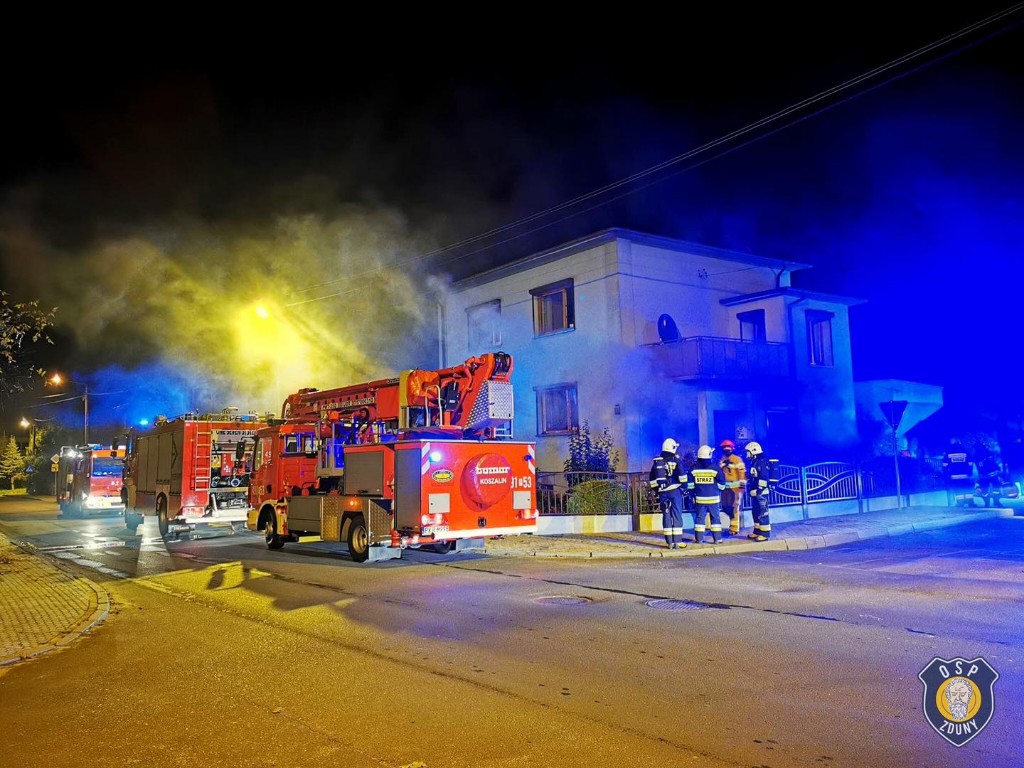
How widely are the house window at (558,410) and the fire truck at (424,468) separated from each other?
976 cm

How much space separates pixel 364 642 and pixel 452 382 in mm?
5795

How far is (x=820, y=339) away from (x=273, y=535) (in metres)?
19.8

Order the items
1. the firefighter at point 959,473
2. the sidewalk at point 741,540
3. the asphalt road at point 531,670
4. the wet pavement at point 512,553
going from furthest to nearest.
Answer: the firefighter at point 959,473, the sidewalk at point 741,540, the wet pavement at point 512,553, the asphalt road at point 531,670

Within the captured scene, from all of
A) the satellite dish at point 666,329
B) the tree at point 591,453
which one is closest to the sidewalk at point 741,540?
the tree at point 591,453

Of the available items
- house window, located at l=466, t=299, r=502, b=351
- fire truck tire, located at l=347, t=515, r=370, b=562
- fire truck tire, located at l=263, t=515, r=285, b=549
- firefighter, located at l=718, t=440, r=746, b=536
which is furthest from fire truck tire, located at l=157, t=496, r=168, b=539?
firefighter, located at l=718, t=440, r=746, b=536

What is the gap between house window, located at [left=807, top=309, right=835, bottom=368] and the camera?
998 inches

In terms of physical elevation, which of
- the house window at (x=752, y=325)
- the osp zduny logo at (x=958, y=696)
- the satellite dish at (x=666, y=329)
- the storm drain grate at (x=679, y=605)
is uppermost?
the house window at (x=752, y=325)

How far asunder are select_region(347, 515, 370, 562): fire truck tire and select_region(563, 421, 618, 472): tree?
8072 millimetres

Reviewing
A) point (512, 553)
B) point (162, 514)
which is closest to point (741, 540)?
point (512, 553)

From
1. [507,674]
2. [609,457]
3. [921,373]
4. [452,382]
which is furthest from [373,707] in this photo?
[921,373]

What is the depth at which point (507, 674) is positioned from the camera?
5.27 metres

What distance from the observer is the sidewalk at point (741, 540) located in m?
12.2

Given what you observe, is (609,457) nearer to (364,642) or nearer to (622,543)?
(622,543)

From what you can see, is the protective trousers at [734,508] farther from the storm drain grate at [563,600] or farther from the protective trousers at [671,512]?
the storm drain grate at [563,600]
